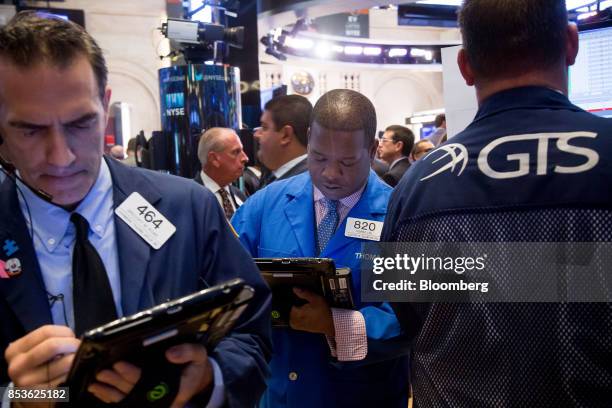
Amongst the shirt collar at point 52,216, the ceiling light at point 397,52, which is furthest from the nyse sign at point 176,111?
the ceiling light at point 397,52

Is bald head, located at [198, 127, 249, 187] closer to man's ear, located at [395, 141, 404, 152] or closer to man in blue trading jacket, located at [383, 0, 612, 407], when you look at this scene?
man's ear, located at [395, 141, 404, 152]

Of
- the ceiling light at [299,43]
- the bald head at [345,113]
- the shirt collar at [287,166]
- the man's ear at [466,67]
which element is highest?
the ceiling light at [299,43]

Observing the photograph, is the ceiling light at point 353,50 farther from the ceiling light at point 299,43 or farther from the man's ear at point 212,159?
the man's ear at point 212,159

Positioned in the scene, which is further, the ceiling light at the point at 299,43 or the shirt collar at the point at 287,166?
the ceiling light at the point at 299,43

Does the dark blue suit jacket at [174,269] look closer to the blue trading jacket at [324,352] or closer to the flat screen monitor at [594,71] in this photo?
the blue trading jacket at [324,352]

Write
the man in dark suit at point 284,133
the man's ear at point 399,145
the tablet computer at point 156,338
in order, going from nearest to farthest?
the tablet computer at point 156,338 < the man in dark suit at point 284,133 < the man's ear at point 399,145

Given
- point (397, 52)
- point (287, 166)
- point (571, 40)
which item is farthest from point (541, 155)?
point (397, 52)

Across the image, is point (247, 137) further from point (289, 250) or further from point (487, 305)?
point (487, 305)

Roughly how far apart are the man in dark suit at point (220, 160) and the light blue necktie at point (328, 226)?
196cm

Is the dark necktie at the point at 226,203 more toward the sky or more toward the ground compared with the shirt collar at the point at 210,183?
more toward the ground

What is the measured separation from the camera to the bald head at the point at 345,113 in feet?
6.45

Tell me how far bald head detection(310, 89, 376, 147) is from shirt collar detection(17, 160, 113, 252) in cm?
96

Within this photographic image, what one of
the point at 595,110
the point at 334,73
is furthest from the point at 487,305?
the point at 334,73

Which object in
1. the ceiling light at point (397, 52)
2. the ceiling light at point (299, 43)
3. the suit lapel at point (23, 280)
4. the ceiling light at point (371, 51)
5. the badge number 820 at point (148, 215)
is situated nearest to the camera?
the suit lapel at point (23, 280)
